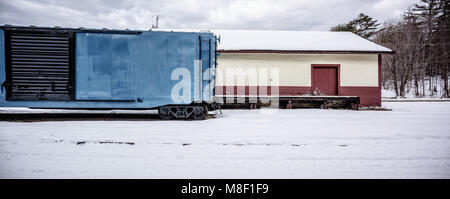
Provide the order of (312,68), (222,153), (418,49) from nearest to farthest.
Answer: (222,153), (312,68), (418,49)

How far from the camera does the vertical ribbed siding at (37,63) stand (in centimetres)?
598

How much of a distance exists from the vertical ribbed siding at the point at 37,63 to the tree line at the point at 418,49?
91.2 feet

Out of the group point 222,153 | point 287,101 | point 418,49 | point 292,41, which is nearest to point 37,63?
point 222,153

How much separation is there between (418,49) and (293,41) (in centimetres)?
2067

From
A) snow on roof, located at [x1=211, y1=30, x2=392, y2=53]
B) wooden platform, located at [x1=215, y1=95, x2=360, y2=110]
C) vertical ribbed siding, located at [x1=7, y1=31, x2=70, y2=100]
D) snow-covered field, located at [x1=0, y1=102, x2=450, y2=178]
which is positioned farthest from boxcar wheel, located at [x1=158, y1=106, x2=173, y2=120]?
snow on roof, located at [x1=211, y1=30, x2=392, y2=53]

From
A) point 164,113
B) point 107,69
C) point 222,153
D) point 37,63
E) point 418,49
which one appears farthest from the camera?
point 418,49

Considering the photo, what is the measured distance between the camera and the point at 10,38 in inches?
235

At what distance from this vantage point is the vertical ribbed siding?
19.6 feet

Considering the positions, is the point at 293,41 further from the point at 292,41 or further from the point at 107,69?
the point at 107,69

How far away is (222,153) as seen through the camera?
3.58 metres

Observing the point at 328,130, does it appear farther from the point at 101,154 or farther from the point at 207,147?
the point at 101,154

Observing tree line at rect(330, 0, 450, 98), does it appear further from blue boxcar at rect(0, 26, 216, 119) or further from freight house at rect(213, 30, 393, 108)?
blue boxcar at rect(0, 26, 216, 119)

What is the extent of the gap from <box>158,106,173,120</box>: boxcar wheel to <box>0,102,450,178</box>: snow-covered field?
146 centimetres

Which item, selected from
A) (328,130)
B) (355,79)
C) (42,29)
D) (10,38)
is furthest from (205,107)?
(355,79)
